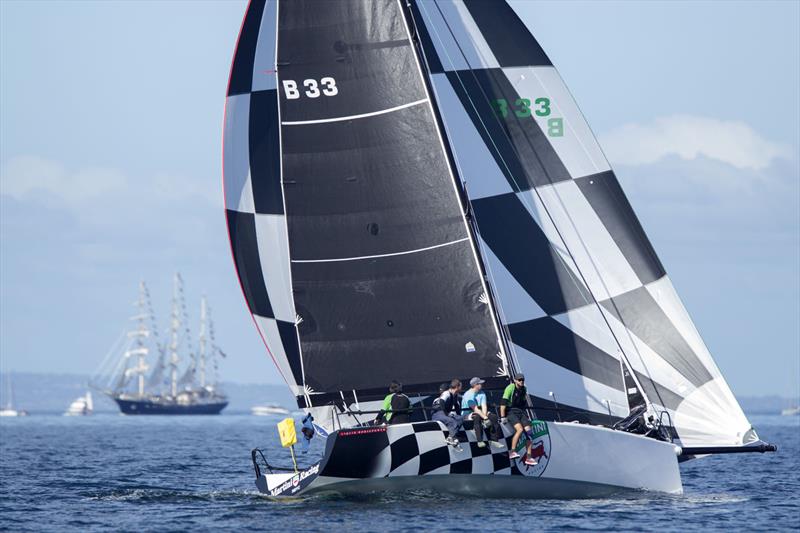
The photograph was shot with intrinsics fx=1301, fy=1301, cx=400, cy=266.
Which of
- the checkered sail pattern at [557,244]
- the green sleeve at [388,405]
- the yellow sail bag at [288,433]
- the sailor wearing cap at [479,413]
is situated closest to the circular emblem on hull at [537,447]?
the sailor wearing cap at [479,413]

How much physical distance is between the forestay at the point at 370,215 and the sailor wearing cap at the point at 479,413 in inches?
46.4

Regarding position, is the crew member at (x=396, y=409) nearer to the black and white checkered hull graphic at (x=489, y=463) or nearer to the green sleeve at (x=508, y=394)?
the black and white checkered hull graphic at (x=489, y=463)

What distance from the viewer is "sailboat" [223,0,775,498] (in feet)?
65.4

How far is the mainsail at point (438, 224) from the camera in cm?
2067

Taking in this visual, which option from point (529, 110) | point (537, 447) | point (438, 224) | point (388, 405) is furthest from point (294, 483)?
point (529, 110)

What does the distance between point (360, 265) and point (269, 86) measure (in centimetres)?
420

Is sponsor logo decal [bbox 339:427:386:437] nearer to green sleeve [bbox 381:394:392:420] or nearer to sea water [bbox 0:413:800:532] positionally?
green sleeve [bbox 381:394:392:420]

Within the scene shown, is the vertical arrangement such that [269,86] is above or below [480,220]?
above

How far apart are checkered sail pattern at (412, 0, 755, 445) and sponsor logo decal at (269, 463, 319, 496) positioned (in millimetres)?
4399

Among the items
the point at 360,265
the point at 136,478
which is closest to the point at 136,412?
the point at 136,478

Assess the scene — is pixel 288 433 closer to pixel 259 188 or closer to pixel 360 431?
pixel 360 431

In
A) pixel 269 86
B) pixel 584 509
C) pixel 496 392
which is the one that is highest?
pixel 269 86

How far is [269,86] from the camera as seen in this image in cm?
2300

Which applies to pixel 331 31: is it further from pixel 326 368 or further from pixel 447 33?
pixel 326 368
